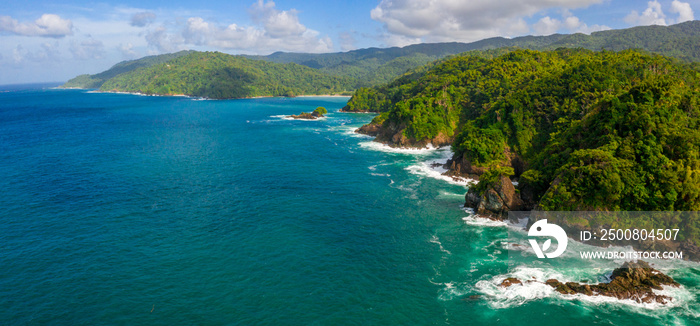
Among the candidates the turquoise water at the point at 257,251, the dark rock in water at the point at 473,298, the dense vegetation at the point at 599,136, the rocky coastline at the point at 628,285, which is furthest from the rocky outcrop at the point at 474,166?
the dark rock in water at the point at 473,298

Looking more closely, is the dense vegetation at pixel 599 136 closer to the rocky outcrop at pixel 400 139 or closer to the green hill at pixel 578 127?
the green hill at pixel 578 127

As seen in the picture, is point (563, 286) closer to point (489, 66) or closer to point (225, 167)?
point (225, 167)

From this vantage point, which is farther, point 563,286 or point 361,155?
point 361,155

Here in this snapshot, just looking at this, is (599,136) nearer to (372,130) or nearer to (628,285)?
(628,285)

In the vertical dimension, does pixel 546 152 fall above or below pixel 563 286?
above

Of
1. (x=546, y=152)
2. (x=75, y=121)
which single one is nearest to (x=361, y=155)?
(x=546, y=152)

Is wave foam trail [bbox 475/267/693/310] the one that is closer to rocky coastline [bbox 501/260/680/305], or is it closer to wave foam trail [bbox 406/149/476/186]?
rocky coastline [bbox 501/260/680/305]
